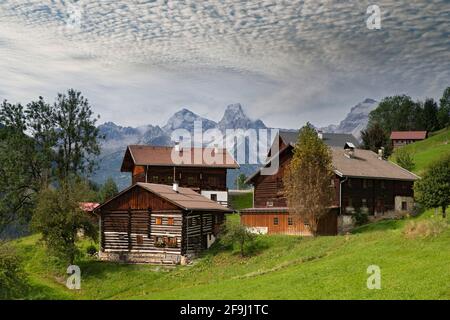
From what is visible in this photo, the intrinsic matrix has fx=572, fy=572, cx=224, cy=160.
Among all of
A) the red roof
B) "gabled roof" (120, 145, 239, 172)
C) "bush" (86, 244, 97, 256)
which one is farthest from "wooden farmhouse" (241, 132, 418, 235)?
the red roof

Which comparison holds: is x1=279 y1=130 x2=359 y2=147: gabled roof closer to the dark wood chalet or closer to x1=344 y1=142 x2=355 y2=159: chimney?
x1=344 y1=142 x2=355 y2=159: chimney

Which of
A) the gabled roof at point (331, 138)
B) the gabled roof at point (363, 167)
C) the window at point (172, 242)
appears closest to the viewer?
the window at point (172, 242)

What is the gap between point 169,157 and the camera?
71.1 metres

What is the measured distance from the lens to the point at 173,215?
4784 cm

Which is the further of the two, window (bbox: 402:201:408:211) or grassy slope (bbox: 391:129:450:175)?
grassy slope (bbox: 391:129:450:175)

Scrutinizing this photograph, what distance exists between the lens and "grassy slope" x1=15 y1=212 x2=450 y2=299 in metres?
25.2

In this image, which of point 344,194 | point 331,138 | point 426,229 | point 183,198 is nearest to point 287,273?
point 426,229

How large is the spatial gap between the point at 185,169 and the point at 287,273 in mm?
39158

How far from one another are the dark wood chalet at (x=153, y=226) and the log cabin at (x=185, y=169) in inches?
727

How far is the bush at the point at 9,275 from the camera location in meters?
33.0

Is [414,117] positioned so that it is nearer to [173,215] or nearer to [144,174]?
[144,174]

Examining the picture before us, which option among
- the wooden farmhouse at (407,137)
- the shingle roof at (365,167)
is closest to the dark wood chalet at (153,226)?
the shingle roof at (365,167)

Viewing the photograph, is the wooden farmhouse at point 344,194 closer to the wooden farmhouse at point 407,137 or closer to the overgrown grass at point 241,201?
the overgrown grass at point 241,201
